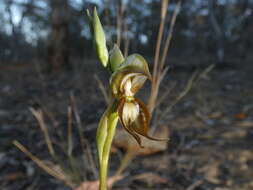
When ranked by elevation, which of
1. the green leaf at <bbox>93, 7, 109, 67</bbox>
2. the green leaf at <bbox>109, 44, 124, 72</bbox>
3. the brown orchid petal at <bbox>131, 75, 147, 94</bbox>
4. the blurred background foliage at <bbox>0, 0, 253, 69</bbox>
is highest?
the green leaf at <bbox>93, 7, 109, 67</bbox>

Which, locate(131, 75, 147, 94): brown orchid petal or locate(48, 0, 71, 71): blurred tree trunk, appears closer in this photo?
locate(131, 75, 147, 94): brown orchid petal

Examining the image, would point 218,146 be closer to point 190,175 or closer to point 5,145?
point 190,175

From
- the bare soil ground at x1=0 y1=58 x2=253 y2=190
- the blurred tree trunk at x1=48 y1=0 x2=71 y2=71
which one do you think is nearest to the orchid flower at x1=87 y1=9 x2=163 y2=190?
the bare soil ground at x1=0 y1=58 x2=253 y2=190

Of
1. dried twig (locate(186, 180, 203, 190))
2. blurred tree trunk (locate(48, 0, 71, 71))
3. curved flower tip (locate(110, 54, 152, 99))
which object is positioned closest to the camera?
curved flower tip (locate(110, 54, 152, 99))

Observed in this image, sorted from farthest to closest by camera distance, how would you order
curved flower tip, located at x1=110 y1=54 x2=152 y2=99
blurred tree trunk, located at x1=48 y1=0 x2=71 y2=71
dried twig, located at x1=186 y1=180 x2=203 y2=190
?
blurred tree trunk, located at x1=48 y1=0 x2=71 y2=71 → dried twig, located at x1=186 y1=180 x2=203 y2=190 → curved flower tip, located at x1=110 y1=54 x2=152 y2=99

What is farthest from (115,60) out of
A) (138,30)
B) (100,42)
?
(138,30)

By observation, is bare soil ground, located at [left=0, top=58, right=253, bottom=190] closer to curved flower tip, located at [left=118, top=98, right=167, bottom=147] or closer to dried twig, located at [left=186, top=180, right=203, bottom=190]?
dried twig, located at [left=186, top=180, right=203, bottom=190]

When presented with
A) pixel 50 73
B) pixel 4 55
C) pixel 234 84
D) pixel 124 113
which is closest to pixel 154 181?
pixel 124 113
